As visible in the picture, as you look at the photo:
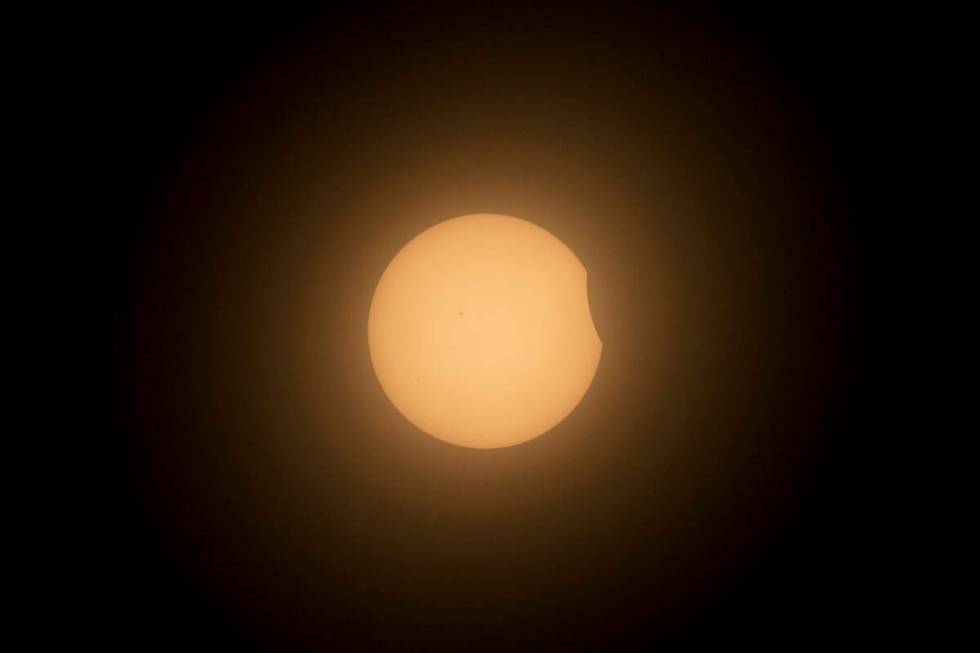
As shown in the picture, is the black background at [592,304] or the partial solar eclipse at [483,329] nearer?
the partial solar eclipse at [483,329]

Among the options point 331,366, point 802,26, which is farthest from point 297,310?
point 802,26

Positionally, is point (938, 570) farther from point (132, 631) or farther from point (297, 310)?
point (132, 631)

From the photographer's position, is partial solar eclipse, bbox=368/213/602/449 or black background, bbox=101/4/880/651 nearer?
partial solar eclipse, bbox=368/213/602/449

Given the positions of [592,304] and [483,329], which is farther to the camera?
[592,304]

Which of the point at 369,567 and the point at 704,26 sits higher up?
the point at 704,26
